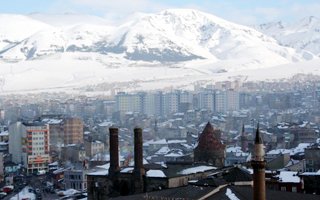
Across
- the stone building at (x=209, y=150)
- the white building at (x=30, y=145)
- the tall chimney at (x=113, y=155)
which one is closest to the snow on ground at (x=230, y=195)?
the tall chimney at (x=113, y=155)

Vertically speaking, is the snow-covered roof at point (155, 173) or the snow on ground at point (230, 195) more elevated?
the snow on ground at point (230, 195)

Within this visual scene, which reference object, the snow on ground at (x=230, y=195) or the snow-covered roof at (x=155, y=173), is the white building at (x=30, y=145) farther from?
the snow on ground at (x=230, y=195)

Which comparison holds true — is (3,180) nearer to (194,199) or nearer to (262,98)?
(194,199)

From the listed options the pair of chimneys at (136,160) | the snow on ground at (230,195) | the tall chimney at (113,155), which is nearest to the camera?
the snow on ground at (230,195)

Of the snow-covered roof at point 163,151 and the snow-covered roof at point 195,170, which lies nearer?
the snow-covered roof at point 195,170

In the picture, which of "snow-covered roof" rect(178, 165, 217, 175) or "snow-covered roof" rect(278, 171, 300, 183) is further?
"snow-covered roof" rect(178, 165, 217, 175)

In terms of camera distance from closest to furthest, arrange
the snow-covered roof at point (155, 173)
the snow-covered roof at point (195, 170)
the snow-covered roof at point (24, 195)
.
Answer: the snow-covered roof at point (155, 173) → the snow-covered roof at point (195, 170) → the snow-covered roof at point (24, 195)

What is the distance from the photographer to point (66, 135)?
82188 mm

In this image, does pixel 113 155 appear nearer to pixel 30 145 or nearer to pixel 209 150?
pixel 209 150

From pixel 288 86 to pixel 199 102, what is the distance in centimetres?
3631

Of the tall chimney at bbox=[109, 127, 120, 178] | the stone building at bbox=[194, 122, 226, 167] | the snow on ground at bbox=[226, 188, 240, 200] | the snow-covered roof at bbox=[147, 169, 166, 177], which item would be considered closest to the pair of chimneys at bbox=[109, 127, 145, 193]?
the tall chimney at bbox=[109, 127, 120, 178]

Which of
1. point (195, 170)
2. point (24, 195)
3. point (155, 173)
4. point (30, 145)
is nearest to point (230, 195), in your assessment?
point (155, 173)

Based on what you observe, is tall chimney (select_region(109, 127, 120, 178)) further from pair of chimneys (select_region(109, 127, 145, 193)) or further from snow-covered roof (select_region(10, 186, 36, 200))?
snow-covered roof (select_region(10, 186, 36, 200))

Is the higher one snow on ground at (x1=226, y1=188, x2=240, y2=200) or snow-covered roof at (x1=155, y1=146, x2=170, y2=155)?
snow on ground at (x1=226, y1=188, x2=240, y2=200)
